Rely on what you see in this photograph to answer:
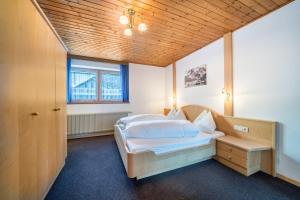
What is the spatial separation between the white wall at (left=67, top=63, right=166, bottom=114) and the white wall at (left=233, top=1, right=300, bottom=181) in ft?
10.0

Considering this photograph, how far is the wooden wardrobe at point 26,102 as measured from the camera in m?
0.91

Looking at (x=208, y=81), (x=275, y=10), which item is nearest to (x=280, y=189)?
(x=208, y=81)

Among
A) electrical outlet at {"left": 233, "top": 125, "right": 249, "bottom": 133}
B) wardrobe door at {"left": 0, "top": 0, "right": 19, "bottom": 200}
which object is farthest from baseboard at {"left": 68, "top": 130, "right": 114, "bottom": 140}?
electrical outlet at {"left": 233, "top": 125, "right": 249, "bottom": 133}

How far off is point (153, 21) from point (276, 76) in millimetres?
2206

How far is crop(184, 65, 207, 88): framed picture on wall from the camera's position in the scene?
344cm

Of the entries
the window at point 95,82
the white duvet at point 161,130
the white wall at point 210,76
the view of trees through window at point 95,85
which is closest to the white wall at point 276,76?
the white wall at point 210,76

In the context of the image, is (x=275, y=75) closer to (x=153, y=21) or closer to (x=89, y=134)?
(x=153, y=21)

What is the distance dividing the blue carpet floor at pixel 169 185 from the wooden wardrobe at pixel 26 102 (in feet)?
1.23

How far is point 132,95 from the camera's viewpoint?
4.84 meters

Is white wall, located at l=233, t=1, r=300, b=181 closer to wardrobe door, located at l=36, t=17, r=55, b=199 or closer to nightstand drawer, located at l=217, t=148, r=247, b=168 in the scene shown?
nightstand drawer, located at l=217, t=148, r=247, b=168

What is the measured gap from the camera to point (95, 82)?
4465mm

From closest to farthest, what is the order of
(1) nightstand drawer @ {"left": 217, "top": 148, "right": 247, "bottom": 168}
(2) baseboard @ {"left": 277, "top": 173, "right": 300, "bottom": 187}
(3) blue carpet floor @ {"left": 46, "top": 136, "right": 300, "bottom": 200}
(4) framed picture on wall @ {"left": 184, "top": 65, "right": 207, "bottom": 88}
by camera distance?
(3) blue carpet floor @ {"left": 46, "top": 136, "right": 300, "bottom": 200}, (2) baseboard @ {"left": 277, "top": 173, "right": 300, "bottom": 187}, (1) nightstand drawer @ {"left": 217, "top": 148, "right": 247, "bottom": 168}, (4) framed picture on wall @ {"left": 184, "top": 65, "right": 207, "bottom": 88}

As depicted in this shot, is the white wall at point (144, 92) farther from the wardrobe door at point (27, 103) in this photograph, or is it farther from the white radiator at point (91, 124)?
the wardrobe door at point (27, 103)

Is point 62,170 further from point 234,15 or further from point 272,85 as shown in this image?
point 234,15
